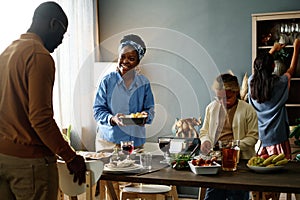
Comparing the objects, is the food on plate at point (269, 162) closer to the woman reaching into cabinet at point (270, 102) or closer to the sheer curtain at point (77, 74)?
the woman reaching into cabinet at point (270, 102)

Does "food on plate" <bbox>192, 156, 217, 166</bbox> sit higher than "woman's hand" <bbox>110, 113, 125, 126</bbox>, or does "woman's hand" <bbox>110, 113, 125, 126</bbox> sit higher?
"woman's hand" <bbox>110, 113, 125, 126</bbox>

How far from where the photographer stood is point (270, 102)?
12.4 ft

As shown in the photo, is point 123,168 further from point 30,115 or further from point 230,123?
point 230,123

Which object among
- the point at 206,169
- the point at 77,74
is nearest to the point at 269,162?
the point at 206,169

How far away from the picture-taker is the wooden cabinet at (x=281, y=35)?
4.70m

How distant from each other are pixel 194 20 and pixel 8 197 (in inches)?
135

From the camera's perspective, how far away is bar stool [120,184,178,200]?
332 cm

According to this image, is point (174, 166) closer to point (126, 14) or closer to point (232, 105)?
point (232, 105)

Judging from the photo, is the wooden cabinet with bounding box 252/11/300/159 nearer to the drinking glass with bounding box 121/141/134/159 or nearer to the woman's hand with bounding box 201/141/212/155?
the woman's hand with bounding box 201/141/212/155

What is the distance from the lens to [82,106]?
5.21m

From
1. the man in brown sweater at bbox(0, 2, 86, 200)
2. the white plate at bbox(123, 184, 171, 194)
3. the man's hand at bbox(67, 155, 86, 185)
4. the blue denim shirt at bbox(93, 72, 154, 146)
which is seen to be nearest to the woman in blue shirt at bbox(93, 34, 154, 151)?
the blue denim shirt at bbox(93, 72, 154, 146)

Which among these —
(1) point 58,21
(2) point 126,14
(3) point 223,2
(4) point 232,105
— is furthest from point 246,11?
(1) point 58,21

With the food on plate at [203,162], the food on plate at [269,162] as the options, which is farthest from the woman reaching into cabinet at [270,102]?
the food on plate at [203,162]

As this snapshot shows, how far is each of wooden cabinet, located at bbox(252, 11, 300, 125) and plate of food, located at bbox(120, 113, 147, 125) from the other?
6.58 feet
